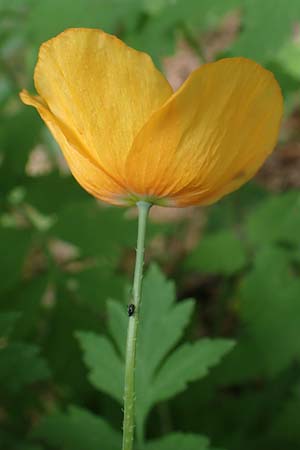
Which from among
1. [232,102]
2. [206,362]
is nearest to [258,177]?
[206,362]

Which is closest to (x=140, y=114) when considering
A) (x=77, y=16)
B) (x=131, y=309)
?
(x=131, y=309)

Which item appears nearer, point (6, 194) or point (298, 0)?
point (298, 0)

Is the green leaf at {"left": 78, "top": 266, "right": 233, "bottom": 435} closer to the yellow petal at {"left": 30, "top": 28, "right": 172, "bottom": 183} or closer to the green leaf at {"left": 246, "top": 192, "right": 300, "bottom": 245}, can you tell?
the yellow petal at {"left": 30, "top": 28, "right": 172, "bottom": 183}

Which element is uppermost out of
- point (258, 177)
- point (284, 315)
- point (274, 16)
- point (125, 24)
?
point (258, 177)

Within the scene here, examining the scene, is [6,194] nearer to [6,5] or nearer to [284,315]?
[6,5]

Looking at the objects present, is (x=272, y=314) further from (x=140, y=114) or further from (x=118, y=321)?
(x=140, y=114)

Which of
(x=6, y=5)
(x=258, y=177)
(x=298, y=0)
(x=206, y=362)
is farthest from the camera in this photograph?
(x=258, y=177)

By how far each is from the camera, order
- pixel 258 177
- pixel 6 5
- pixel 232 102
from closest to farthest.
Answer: pixel 232 102 → pixel 6 5 → pixel 258 177
